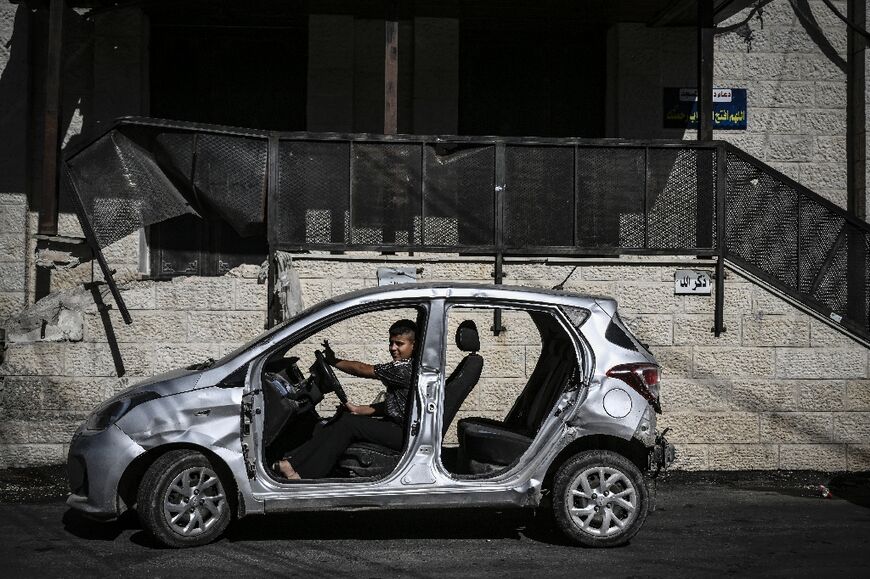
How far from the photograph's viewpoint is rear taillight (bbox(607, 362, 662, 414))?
22.4ft

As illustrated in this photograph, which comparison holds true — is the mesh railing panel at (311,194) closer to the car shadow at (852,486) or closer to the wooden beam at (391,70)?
the wooden beam at (391,70)

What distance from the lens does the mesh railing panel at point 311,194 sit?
9.88m

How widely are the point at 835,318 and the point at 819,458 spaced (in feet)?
4.59

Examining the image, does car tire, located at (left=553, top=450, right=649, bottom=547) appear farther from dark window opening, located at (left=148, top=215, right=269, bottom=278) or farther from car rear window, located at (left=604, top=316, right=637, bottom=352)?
dark window opening, located at (left=148, top=215, right=269, bottom=278)

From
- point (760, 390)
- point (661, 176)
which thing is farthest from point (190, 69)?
point (760, 390)

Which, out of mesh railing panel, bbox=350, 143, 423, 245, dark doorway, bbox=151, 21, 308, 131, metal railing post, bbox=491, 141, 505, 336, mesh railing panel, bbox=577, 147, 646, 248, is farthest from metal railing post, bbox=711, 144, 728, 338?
dark doorway, bbox=151, 21, 308, 131

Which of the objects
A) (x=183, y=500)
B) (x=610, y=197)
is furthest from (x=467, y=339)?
(x=610, y=197)

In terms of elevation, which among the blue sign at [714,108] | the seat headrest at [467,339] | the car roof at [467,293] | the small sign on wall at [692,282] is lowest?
the seat headrest at [467,339]

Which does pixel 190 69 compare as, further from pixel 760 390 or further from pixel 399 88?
pixel 760 390

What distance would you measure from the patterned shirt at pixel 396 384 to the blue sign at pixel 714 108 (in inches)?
252

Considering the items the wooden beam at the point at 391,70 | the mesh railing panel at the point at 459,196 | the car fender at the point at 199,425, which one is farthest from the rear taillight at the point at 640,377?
the wooden beam at the point at 391,70

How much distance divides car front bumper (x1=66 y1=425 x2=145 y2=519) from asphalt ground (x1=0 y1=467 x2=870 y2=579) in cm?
31

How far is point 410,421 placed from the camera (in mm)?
6641

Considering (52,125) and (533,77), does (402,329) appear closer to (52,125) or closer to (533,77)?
(52,125)
